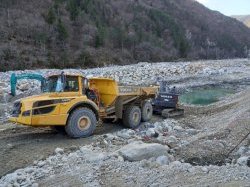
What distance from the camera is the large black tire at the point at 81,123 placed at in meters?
11.2

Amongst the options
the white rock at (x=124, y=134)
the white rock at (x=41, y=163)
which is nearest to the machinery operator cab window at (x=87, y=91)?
the white rock at (x=124, y=134)

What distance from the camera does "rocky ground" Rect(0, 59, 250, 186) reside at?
8.14 metres

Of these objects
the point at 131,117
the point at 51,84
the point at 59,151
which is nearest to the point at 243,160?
the point at 59,151

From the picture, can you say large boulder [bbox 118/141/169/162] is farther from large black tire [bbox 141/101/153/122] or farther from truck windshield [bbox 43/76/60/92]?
large black tire [bbox 141/101/153/122]

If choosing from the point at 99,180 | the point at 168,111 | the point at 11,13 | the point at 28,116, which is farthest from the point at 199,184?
the point at 11,13

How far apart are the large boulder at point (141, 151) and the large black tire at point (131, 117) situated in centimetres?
370

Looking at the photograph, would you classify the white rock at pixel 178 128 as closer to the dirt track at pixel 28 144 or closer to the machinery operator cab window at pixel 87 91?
the dirt track at pixel 28 144

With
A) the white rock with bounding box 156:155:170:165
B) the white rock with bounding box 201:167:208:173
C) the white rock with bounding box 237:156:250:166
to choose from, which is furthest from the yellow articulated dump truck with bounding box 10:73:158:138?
the white rock with bounding box 237:156:250:166

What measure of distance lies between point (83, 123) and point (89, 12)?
53.7m

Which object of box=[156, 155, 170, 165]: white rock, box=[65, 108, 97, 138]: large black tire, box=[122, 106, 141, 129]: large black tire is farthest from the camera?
box=[122, 106, 141, 129]: large black tire

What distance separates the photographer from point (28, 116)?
10.6 meters

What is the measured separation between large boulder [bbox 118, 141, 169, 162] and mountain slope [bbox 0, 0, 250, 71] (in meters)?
33.6

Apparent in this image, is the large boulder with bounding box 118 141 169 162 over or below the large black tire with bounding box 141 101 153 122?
below

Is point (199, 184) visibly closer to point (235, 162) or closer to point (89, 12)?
point (235, 162)
